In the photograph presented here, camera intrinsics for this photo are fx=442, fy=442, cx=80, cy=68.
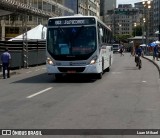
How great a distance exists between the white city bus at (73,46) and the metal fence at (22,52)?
10.8 metres

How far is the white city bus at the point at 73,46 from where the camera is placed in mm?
20578

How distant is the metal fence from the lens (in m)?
32.2

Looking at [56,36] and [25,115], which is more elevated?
[56,36]

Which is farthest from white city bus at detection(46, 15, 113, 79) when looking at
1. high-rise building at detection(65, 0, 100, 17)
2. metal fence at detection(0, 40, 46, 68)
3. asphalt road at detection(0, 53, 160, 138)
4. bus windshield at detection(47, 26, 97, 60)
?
high-rise building at detection(65, 0, 100, 17)

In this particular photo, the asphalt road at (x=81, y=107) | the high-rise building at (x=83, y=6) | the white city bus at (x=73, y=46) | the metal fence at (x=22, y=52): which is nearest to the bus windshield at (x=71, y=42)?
the white city bus at (x=73, y=46)

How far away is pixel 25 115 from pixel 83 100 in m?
3.30

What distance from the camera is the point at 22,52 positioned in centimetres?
3403

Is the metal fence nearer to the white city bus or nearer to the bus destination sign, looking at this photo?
the bus destination sign

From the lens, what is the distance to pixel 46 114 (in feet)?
36.1

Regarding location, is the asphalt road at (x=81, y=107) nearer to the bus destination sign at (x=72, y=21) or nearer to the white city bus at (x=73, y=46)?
the white city bus at (x=73, y=46)

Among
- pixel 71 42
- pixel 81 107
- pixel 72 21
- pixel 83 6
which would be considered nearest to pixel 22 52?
pixel 72 21

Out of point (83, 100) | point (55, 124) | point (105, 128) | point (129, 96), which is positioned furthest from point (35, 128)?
point (129, 96)

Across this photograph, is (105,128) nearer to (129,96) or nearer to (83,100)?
(83,100)

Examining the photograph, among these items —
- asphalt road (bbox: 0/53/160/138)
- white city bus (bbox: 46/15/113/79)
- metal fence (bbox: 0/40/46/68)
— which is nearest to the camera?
asphalt road (bbox: 0/53/160/138)
